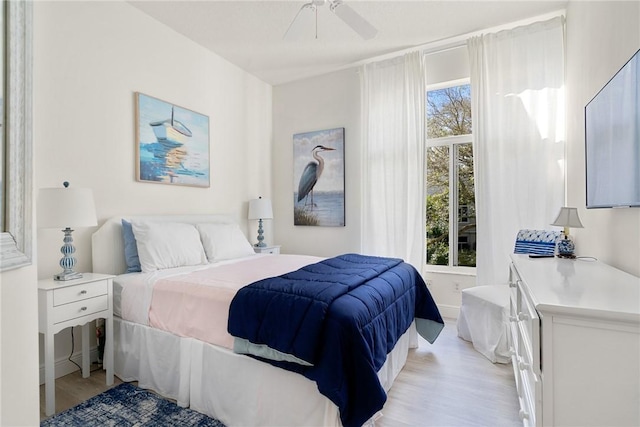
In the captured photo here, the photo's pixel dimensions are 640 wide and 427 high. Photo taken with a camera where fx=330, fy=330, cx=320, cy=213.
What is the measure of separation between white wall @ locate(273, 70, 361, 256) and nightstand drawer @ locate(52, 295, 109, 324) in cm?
259

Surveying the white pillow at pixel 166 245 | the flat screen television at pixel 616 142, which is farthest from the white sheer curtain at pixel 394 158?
the white pillow at pixel 166 245

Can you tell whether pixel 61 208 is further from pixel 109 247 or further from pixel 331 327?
pixel 331 327

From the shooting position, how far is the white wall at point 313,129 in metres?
4.20

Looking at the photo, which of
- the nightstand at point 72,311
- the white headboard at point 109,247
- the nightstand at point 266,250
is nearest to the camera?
the nightstand at point 72,311

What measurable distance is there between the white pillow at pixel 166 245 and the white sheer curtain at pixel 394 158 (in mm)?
1993

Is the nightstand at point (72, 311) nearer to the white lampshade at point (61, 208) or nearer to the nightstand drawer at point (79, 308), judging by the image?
the nightstand drawer at point (79, 308)

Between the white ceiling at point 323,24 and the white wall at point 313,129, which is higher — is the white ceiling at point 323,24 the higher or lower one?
the higher one

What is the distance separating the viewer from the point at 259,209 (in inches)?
163

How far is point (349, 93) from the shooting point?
13.9 ft

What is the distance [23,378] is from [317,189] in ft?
12.1

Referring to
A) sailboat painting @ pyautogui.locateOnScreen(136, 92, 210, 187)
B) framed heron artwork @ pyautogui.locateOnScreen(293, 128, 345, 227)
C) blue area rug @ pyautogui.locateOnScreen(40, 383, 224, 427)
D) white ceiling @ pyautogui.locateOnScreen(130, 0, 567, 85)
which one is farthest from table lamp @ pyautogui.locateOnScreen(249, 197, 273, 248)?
blue area rug @ pyautogui.locateOnScreen(40, 383, 224, 427)

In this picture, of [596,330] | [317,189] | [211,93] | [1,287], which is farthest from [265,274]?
[211,93]

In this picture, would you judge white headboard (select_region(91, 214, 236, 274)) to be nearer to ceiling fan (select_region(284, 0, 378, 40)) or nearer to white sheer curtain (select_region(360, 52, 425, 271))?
ceiling fan (select_region(284, 0, 378, 40))

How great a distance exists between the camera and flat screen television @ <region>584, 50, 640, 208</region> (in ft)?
4.35
